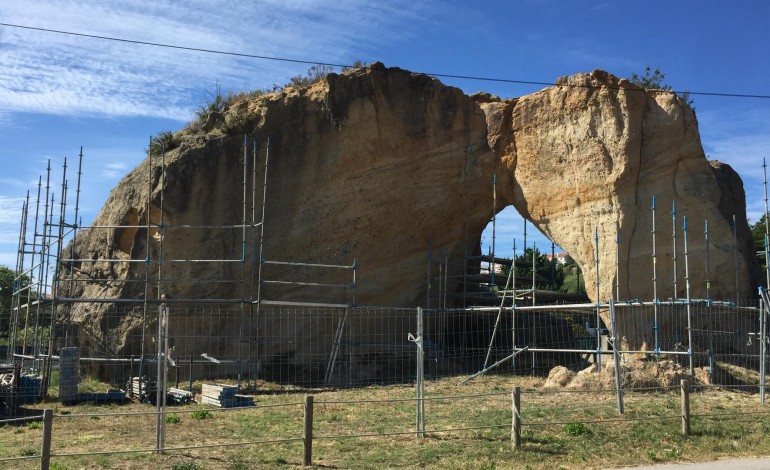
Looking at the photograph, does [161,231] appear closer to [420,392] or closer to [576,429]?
[420,392]

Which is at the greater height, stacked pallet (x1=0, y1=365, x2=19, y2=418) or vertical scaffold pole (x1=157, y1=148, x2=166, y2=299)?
vertical scaffold pole (x1=157, y1=148, x2=166, y2=299)

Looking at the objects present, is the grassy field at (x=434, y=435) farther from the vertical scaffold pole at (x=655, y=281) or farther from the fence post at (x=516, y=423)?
the vertical scaffold pole at (x=655, y=281)

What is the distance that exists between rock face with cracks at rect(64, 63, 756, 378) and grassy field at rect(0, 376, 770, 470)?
18.5 ft

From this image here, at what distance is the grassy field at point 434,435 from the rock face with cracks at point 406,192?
18.5ft

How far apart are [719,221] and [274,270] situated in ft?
36.6

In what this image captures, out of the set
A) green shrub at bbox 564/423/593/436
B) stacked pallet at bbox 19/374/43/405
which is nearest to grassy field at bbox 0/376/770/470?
green shrub at bbox 564/423/593/436

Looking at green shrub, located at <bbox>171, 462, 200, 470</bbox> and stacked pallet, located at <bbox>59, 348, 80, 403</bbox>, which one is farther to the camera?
stacked pallet, located at <bbox>59, 348, 80, 403</bbox>

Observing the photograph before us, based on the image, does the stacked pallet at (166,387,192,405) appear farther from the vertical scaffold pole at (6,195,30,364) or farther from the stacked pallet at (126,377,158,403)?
the vertical scaffold pole at (6,195,30,364)

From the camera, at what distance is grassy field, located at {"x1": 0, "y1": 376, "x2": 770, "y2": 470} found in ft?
30.7

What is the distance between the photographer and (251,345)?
19.3 m

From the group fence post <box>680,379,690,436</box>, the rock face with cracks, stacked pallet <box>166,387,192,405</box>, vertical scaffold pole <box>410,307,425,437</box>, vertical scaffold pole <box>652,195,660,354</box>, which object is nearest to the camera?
vertical scaffold pole <box>410,307,425,437</box>

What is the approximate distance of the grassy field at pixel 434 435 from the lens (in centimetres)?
935

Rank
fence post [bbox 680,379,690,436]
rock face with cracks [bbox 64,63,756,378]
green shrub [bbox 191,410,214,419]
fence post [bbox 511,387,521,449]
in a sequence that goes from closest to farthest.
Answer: fence post [bbox 511,387,521,449] → fence post [bbox 680,379,690,436] → green shrub [bbox 191,410,214,419] → rock face with cracks [bbox 64,63,756,378]

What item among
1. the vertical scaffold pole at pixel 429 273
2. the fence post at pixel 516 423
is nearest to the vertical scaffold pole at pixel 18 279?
the vertical scaffold pole at pixel 429 273
